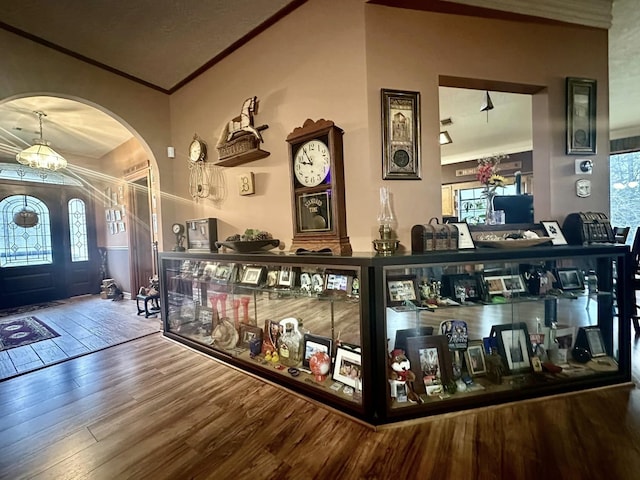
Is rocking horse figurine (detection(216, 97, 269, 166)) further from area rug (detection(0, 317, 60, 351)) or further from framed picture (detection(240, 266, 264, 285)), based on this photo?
area rug (detection(0, 317, 60, 351))

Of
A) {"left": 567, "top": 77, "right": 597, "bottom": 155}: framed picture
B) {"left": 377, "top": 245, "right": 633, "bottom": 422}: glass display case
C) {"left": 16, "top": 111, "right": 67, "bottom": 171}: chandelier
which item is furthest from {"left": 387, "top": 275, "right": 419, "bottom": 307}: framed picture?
{"left": 16, "top": 111, "right": 67, "bottom": 171}: chandelier

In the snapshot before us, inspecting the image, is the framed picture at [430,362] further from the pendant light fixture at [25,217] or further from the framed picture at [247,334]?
the pendant light fixture at [25,217]

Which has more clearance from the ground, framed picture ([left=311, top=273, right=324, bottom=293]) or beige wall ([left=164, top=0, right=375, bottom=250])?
beige wall ([left=164, top=0, right=375, bottom=250])

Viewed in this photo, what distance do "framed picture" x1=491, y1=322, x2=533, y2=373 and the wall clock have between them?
47.4 inches

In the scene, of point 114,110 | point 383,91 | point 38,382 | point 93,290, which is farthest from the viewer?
point 93,290

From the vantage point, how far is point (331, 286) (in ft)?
6.64

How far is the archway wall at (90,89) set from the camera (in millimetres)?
2564

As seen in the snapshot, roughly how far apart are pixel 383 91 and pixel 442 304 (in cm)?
150

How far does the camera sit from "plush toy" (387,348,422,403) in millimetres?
1723

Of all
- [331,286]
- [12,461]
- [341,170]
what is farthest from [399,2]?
[12,461]

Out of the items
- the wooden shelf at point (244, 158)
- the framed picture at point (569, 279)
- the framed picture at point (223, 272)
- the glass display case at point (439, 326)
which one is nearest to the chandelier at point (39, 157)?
the wooden shelf at point (244, 158)

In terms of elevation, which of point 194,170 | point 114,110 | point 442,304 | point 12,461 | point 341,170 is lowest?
point 12,461

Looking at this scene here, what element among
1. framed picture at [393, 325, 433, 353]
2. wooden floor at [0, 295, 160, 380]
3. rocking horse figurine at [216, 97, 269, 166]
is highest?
rocking horse figurine at [216, 97, 269, 166]

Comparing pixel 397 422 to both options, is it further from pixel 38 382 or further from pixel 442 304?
pixel 38 382
